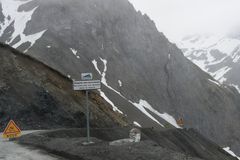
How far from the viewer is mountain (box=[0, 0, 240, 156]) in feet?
457

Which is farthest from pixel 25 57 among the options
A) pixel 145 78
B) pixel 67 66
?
pixel 145 78

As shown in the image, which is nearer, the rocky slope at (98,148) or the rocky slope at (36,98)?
the rocky slope at (98,148)

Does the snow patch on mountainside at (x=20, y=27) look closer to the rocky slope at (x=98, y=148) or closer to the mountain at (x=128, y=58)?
the mountain at (x=128, y=58)

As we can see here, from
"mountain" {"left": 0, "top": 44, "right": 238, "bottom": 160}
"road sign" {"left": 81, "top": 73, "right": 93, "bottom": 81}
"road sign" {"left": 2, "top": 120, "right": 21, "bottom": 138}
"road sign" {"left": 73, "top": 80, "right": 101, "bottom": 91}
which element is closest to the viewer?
"road sign" {"left": 73, "top": 80, "right": 101, "bottom": 91}

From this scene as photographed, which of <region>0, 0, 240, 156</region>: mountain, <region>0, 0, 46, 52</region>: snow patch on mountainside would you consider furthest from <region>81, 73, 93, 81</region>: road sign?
<region>0, 0, 46, 52</region>: snow patch on mountainside

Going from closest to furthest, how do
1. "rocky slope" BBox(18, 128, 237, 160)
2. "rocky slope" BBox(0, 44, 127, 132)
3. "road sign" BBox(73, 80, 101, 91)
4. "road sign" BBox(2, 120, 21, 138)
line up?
1. "rocky slope" BBox(18, 128, 237, 160)
2. "road sign" BBox(73, 80, 101, 91)
3. "road sign" BBox(2, 120, 21, 138)
4. "rocky slope" BBox(0, 44, 127, 132)

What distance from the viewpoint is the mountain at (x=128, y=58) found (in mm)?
139375

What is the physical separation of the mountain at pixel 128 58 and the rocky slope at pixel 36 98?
7609 cm

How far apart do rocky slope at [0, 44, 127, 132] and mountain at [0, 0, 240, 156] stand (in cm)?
7609

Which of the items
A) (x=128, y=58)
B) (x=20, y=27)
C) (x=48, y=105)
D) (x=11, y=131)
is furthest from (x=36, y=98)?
(x=20, y=27)

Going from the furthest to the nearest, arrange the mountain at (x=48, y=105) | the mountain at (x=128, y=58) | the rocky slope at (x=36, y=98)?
1. the mountain at (x=128, y=58)
2. the rocky slope at (x=36, y=98)
3. the mountain at (x=48, y=105)

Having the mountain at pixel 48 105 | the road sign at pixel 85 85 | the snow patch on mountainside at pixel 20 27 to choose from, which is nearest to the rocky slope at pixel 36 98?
the mountain at pixel 48 105

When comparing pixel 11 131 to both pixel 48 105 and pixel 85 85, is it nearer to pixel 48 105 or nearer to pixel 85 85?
pixel 85 85

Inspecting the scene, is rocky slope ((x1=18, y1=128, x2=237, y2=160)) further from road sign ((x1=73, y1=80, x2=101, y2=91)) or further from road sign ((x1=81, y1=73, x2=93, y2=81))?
road sign ((x1=81, y1=73, x2=93, y2=81))
